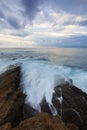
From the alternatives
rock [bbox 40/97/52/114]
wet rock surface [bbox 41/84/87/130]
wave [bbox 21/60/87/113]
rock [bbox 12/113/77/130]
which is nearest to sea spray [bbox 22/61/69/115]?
wave [bbox 21/60/87/113]

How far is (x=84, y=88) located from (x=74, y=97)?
3909 millimetres

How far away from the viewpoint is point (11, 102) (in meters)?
8.80

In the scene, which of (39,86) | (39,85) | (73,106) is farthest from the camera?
(39,85)

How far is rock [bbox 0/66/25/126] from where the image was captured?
7.68 metres

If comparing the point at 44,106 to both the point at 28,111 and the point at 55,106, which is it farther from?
the point at 28,111

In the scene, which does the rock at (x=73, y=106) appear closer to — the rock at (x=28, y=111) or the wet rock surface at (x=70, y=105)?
the wet rock surface at (x=70, y=105)

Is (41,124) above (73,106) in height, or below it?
above

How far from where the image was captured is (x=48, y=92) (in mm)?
10086

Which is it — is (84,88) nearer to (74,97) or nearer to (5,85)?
(74,97)

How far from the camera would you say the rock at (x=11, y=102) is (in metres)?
7.68

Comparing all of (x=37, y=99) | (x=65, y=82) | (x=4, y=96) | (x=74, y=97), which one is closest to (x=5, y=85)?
(x=4, y=96)

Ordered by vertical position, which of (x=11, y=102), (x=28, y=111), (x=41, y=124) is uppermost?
(x=41, y=124)

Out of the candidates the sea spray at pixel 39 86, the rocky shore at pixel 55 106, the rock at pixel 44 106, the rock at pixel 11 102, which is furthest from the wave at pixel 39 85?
the rock at pixel 11 102

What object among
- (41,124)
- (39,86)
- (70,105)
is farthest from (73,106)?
(41,124)
